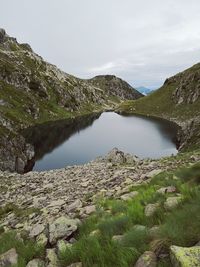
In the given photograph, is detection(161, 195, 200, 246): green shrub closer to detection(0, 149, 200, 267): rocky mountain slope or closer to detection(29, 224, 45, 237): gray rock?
detection(0, 149, 200, 267): rocky mountain slope

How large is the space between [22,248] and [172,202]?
5175mm

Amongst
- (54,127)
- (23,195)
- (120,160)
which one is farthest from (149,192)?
(54,127)

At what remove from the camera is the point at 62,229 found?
11141 mm

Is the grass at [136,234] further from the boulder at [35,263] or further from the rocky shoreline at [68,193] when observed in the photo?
the rocky shoreline at [68,193]

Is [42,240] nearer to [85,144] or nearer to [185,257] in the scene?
[185,257]

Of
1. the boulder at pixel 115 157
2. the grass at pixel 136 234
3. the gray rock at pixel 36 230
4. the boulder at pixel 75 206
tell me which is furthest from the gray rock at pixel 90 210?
the boulder at pixel 115 157

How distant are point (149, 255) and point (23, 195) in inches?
720

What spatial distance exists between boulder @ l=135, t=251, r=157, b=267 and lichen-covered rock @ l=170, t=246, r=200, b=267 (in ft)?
1.90

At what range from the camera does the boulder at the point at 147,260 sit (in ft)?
21.8

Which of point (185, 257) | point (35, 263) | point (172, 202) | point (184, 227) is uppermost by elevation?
point (185, 257)

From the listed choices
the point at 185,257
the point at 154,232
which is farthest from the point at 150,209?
the point at 185,257

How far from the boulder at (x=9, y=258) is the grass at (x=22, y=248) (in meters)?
0.16

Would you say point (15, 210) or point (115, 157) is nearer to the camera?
point (15, 210)

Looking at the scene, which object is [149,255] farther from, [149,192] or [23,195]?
[23,195]
